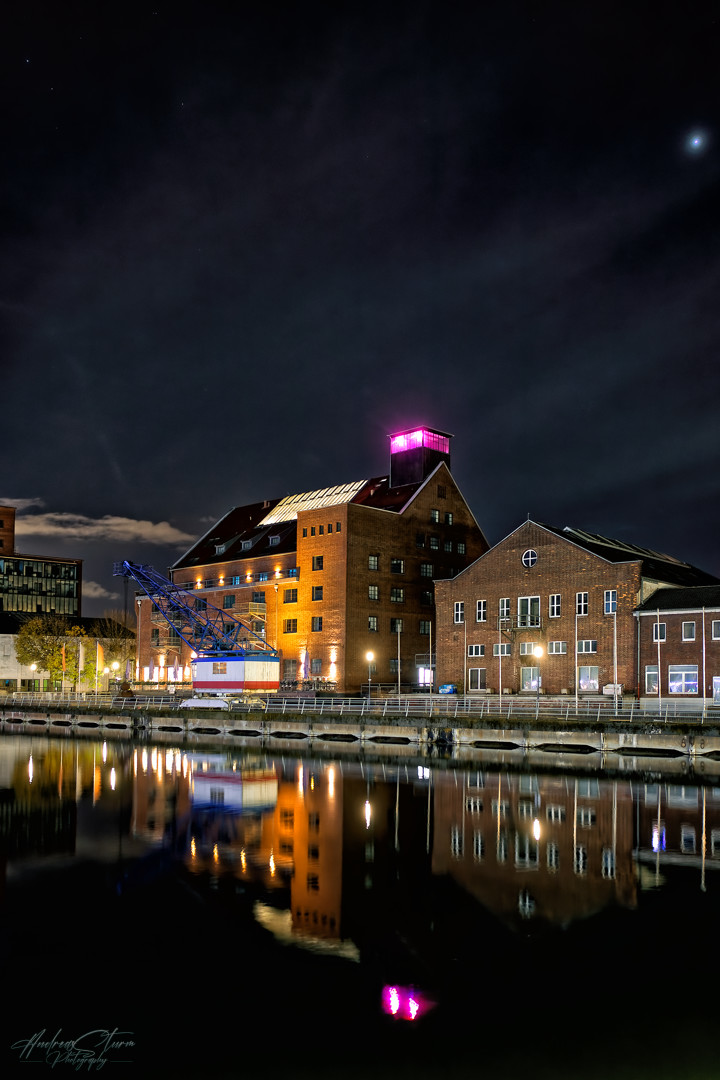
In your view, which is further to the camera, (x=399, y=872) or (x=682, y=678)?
(x=682, y=678)

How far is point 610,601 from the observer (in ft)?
176

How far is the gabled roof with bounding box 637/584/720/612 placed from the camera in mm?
49344

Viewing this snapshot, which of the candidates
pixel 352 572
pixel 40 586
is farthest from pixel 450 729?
pixel 40 586

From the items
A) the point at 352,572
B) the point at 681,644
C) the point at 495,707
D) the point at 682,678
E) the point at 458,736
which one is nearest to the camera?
the point at 458,736

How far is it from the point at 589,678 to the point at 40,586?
105731 millimetres

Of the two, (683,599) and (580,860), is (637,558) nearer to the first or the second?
(683,599)

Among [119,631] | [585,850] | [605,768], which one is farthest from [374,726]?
[119,631]

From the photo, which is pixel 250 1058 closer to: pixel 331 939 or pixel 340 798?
pixel 331 939

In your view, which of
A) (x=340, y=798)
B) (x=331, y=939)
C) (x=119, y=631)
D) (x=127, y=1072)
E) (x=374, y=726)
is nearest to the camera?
(x=127, y=1072)

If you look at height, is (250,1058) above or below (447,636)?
below

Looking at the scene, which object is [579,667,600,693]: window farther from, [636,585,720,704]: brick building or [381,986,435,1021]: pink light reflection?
[381,986,435,1021]: pink light reflection

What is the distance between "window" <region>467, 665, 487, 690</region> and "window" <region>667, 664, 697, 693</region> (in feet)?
43.8

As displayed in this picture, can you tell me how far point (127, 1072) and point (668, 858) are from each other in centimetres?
1524

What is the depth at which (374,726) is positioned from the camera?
52.3 m
